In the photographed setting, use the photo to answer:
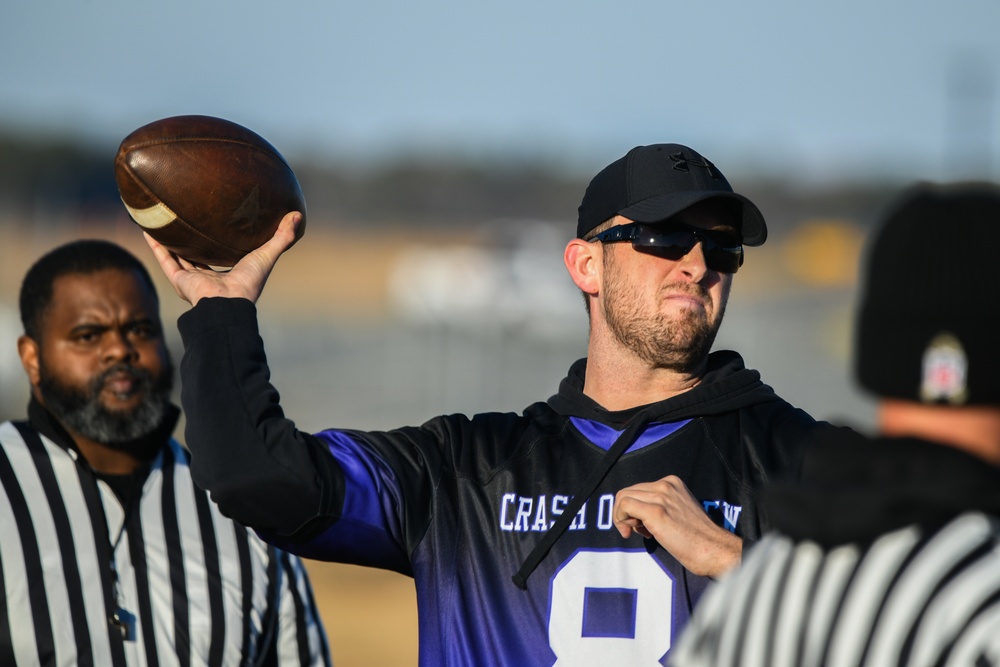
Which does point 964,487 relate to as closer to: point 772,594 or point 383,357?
point 772,594

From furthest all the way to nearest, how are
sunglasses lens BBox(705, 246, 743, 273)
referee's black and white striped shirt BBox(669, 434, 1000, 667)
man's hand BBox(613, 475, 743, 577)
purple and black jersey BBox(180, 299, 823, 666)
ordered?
1. sunglasses lens BBox(705, 246, 743, 273)
2. purple and black jersey BBox(180, 299, 823, 666)
3. man's hand BBox(613, 475, 743, 577)
4. referee's black and white striped shirt BBox(669, 434, 1000, 667)

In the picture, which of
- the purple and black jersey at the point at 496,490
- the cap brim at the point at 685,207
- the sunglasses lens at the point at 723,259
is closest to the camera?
the purple and black jersey at the point at 496,490

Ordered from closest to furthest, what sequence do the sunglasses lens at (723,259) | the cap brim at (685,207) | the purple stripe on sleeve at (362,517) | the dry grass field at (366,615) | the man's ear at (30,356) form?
Result: the purple stripe on sleeve at (362,517) → the cap brim at (685,207) → the sunglasses lens at (723,259) → the man's ear at (30,356) → the dry grass field at (366,615)

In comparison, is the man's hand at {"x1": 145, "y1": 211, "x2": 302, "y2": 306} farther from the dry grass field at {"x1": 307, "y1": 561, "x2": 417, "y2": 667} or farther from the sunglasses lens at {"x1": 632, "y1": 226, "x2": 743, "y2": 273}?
the dry grass field at {"x1": 307, "y1": 561, "x2": 417, "y2": 667}

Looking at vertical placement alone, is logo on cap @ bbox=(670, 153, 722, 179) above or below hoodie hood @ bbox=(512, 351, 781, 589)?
above

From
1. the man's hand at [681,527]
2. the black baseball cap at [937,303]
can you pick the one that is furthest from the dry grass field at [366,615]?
the black baseball cap at [937,303]

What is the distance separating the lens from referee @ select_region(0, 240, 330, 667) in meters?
3.52

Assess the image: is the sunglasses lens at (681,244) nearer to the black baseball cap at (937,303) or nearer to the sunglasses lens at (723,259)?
the sunglasses lens at (723,259)

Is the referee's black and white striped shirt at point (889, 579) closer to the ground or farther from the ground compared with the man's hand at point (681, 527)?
farther from the ground

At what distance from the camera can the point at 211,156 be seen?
10.6 ft

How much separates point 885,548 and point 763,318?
1823 cm

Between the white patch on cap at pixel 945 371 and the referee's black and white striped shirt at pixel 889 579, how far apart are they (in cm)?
8

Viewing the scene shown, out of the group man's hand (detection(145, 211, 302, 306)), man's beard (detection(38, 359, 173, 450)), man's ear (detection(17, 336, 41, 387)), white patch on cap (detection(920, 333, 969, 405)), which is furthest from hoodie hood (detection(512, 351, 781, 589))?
man's ear (detection(17, 336, 41, 387))

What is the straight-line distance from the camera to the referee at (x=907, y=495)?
1521mm
